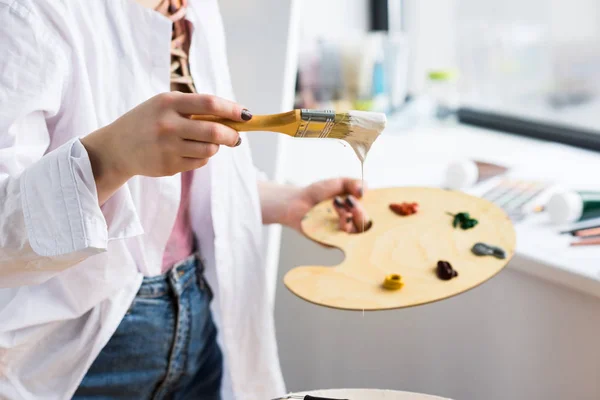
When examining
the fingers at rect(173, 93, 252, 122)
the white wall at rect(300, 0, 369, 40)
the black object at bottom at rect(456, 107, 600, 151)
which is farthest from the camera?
the white wall at rect(300, 0, 369, 40)

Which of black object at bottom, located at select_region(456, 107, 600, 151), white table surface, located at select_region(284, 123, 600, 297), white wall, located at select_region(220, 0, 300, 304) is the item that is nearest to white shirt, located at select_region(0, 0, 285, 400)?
white wall, located at select_region(220, 0, 300, 304)

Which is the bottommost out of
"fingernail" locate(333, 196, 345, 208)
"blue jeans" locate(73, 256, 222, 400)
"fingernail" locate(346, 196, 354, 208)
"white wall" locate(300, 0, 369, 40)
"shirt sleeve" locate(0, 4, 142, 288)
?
"blue jeans" locate(73, 256, 222, 400)

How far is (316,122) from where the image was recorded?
0.61 metres

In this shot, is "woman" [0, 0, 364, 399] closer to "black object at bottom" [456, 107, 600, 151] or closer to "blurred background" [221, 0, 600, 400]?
"blurred background" [221, 0, 600, 400]

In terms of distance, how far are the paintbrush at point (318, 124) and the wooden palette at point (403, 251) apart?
6.5 inches

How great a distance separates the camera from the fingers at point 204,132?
1.85ft

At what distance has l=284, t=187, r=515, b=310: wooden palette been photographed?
0.71 m

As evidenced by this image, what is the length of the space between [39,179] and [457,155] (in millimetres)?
977

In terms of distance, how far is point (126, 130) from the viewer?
568 millimetres

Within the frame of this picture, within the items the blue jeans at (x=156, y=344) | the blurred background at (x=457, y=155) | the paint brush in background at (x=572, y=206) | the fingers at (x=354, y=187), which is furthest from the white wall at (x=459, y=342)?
the blue jeans at (x=156, y=344)

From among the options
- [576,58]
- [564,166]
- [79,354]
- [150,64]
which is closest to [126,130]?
[150,64]

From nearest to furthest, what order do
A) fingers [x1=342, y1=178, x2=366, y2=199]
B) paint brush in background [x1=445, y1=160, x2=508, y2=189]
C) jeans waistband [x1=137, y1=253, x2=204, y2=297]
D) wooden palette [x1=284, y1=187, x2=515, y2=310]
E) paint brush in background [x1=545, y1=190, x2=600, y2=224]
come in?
wooden palette [x1=284, y1=187, x2=515, y2=310], jeans waistband [x1=137, y1=253, x2=204, y2=297], fingers [x1=342, y1=178, x2=366, y2=199], paint brush in background [x1=545, y1=190, x2=600, y2=224], paint brush in background [x1=445, y1=160, x2=508, y2=189]

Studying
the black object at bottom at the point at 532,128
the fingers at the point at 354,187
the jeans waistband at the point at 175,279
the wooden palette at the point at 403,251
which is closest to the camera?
the wooden palette at the point at 403,251

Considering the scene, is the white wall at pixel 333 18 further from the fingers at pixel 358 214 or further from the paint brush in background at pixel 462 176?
the fingers at pixel 358 214
